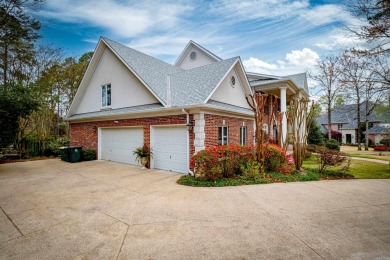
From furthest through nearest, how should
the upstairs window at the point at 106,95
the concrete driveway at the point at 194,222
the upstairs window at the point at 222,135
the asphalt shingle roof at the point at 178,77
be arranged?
the upstairs window at the point at 106,95, the upstairs window at the point at 222,135, the asphalt shingle roof at the point at 178,77, the concrete driveway at the point at 194,222

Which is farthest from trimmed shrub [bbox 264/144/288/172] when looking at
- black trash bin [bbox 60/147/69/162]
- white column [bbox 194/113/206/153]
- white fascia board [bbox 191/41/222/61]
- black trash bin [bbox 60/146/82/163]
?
black trash bin [bbox 60/147/69/162]

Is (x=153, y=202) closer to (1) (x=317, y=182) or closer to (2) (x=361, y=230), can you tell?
(2) (x=361, y=230)

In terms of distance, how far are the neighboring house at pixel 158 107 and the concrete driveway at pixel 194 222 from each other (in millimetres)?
2988

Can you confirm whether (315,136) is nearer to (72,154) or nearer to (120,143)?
(120,143)

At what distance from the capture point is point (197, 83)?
10.6 metres

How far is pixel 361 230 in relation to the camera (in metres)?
3.60

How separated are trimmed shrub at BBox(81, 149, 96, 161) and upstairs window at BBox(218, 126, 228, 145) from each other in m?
8.52

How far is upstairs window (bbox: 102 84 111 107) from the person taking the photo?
40.3ft

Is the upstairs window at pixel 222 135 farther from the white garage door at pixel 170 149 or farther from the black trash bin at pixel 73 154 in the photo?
the black trash bin at pixel 73 154

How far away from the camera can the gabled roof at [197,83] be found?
29.0ft

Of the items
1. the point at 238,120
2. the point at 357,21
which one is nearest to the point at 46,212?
the point at 238,120

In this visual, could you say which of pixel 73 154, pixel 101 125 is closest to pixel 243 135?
pixel 101 125

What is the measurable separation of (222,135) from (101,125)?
7.84 m

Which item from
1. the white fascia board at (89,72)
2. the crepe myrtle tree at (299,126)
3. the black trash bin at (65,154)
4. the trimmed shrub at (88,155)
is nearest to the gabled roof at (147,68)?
the white fascia board at (89,72)
